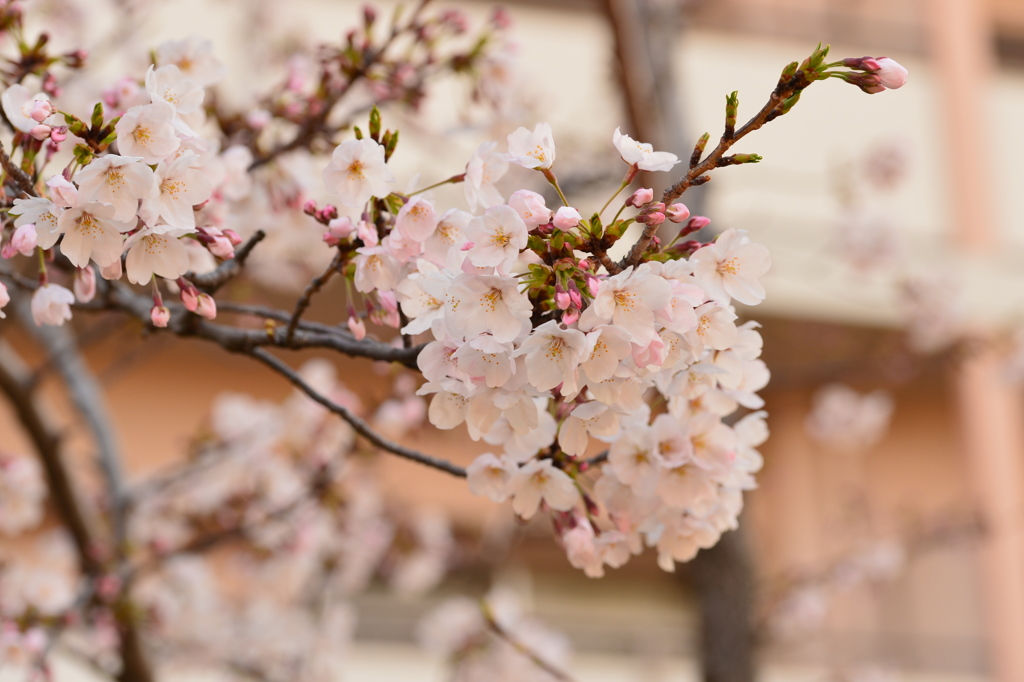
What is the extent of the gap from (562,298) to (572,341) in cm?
4

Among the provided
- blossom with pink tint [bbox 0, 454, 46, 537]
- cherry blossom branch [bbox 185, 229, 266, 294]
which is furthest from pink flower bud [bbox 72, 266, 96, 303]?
blossom with pink tint [bbox 0, 454, 46, 537]

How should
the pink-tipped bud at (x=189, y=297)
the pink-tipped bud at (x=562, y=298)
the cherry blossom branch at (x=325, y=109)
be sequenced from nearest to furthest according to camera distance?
the pink-tipped bud at (x=562, y=298) → the pink-tipped bud at (x=189, y=297) → the cherry blossom branch at (x=325, y=109)

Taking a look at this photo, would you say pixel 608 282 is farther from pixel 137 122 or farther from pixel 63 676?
pixel 63 676

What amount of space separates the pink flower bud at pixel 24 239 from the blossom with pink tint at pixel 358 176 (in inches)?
12.8

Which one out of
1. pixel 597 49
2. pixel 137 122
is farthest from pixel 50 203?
pixel 597 49

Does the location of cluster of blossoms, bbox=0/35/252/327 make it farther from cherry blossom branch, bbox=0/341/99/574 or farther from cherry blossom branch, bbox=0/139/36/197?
cherry blossom branch, bbox=0/341/99/574

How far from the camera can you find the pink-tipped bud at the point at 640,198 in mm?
1129

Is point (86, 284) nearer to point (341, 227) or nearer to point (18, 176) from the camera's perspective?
point (18, 176)

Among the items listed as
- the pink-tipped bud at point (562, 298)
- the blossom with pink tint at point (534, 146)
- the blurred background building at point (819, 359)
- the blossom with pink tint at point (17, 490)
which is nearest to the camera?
the pink-tipped bud at point (562, 298)

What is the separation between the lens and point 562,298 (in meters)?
1.05

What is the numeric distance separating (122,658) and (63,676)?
3385mm

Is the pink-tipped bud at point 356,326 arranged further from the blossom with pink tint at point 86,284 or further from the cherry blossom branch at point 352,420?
the blossom with pink tint at point 86,284

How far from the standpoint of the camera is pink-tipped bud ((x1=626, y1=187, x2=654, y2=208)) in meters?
1.13

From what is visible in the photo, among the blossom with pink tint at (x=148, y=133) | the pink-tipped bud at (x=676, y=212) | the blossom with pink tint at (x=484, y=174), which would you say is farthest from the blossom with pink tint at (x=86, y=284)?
the pink-tipped bud at (x=676, y=212)
